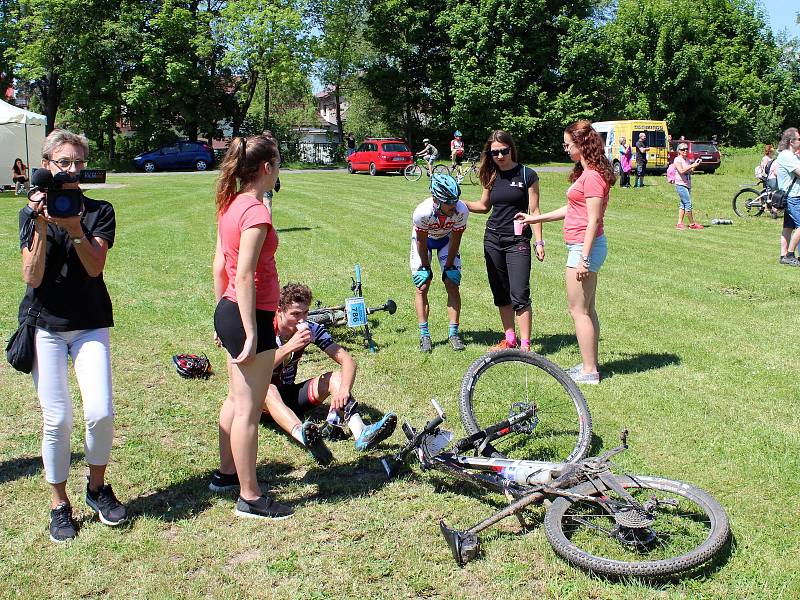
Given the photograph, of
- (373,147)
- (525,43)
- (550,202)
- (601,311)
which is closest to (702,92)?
(525,43)

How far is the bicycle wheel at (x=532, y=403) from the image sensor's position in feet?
15.2

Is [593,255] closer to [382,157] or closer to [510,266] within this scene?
[510,266]

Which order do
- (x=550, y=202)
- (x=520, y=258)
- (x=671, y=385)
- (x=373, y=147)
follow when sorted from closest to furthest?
(x=671, y=385) → (x=520, y=258) → (x=550, y=202) → (x=373, y=147)

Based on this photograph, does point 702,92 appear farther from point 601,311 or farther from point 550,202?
point 601,311

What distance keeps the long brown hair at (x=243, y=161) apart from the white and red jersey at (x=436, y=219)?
9.40ft

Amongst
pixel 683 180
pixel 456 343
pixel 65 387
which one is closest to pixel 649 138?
pixel 683 180

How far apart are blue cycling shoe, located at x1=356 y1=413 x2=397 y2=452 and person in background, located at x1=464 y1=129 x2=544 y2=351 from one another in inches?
88.7

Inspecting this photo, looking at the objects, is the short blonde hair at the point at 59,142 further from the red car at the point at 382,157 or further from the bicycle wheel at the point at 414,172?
the red car at the point at 382,157

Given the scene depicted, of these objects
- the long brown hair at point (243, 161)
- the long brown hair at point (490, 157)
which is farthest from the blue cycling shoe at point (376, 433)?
the long brown hair at point (490, 157)

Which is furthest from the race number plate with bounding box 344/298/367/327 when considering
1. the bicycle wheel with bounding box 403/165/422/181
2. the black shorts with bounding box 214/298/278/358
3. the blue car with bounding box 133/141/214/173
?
the blue car with bounding box 133/141/214/173

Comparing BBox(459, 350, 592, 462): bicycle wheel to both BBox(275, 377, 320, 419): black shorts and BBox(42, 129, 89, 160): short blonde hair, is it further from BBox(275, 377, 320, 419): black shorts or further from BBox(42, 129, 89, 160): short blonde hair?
BBox(42, 129, 89, 160): short blonde hair

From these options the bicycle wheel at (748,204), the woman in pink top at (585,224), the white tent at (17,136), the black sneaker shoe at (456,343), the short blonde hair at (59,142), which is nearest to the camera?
the short blonde hair at (59,142)

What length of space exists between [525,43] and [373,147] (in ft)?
45.6

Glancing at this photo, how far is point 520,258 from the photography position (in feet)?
21.5
